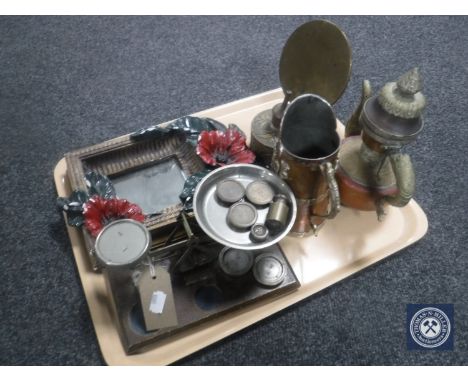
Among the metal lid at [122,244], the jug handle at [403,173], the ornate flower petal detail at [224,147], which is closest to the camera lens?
the metal lid at [122,244]

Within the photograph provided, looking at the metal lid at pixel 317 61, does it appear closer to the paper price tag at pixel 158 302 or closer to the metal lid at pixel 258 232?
the metal lid at pixel 258 232

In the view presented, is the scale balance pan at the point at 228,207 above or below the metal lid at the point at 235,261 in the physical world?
above

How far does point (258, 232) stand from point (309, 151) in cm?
20

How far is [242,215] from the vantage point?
31.0 inches

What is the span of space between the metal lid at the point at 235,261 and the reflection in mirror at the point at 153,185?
0.17 meters

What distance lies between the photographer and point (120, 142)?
100 centimetres

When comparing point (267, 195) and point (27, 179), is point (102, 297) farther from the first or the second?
point (27, 179)

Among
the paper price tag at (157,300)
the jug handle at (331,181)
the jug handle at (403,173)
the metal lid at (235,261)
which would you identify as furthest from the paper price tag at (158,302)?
the jug handle at (403,173)

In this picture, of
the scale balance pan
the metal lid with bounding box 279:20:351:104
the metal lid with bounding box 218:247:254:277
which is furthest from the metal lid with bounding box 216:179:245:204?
the metal lid with bounding box 279:20:351:104

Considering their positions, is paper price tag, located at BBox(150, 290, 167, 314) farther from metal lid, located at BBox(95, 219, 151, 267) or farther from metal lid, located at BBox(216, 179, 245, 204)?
metal lid, located at BBox(216, 179, 245, 204)

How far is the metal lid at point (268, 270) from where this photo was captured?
2.77 ft

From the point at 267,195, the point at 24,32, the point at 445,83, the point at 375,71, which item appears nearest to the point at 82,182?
the point at 267,195

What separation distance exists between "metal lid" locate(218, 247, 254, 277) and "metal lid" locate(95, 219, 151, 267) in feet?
0.62

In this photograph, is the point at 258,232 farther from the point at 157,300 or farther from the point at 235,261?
the point at 157,300
